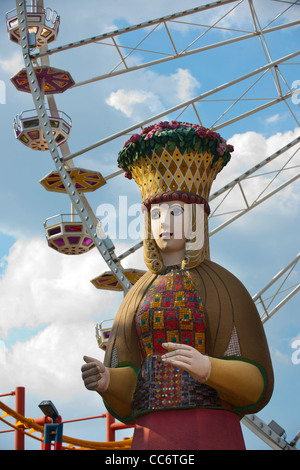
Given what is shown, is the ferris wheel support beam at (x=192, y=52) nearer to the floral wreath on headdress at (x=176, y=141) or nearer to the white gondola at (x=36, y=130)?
the white gondola at (x=36, y=130)

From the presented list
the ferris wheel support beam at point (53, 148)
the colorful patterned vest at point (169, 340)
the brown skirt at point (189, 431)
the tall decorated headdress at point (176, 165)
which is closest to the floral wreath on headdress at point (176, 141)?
the tall decorated headdress at point (176, 165)

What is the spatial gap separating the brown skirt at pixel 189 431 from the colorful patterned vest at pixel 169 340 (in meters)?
0.08

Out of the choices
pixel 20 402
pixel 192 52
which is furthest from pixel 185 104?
pixel 20 402

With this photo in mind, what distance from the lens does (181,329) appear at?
7035 millimetres

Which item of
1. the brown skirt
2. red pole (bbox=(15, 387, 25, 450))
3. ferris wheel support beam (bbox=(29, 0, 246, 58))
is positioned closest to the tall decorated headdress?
the brown skirt

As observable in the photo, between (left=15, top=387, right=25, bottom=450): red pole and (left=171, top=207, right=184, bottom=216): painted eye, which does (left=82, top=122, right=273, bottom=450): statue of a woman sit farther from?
(left=15, top=387, right=25, bottom=450): red pole

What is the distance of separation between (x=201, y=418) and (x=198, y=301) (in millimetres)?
1079

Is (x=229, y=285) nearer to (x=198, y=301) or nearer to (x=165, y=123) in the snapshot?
(x=198, y=301)

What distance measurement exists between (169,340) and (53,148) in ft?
22.6

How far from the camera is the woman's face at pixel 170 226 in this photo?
757 cm

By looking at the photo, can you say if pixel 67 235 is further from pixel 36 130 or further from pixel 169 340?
pixel 169 340

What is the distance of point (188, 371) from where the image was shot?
6457 millimetres

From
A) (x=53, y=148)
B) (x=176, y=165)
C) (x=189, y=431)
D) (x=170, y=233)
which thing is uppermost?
(x=53, y=148)

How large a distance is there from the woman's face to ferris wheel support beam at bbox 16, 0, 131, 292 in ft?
16.7
